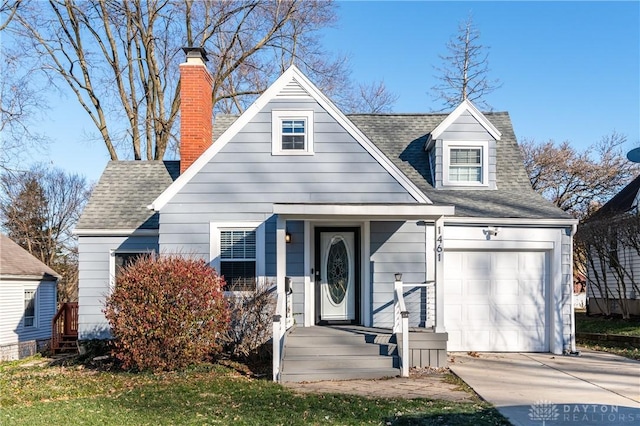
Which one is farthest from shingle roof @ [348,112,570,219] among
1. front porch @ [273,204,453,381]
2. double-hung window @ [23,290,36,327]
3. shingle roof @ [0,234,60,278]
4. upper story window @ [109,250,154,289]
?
double-hung window @ [23,290,36,327]

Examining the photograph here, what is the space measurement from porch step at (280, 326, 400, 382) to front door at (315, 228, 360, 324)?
127 centimetres

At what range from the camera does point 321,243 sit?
1259cm

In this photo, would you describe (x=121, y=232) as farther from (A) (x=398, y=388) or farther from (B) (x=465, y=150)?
(B) (x=465, y=150)

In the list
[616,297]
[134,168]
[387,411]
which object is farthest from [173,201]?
[616,297]

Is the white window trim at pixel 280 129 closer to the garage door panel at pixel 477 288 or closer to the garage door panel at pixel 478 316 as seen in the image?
the garage door panel at pixel 477 288

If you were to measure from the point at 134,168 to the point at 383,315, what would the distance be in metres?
7.74

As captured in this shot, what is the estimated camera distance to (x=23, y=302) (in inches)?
961

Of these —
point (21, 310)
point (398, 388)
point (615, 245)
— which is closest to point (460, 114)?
point (398, 388)

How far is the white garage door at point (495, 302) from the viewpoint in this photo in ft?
41.8

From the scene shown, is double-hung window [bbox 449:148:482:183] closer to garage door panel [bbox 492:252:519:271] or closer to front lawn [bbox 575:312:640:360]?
garage door panel [bbox 492:252:519:271]

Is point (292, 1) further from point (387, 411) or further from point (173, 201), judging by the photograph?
point (387, 411)

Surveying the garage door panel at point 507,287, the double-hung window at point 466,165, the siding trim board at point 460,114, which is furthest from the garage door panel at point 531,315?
the siding trim board at point 460,114

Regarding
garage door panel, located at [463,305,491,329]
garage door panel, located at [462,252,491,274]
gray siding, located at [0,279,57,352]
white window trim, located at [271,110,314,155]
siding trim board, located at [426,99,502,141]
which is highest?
siding trim board, located at [426,99,502,141]

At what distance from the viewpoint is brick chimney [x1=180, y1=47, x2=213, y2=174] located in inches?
548
